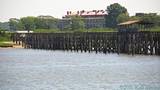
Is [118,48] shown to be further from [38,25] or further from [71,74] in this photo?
[38,25]

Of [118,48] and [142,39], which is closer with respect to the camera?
[142,39]

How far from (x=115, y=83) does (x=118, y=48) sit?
3514cm

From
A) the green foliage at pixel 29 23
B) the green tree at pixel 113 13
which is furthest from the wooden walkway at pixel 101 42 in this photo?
the green foliage at pixel 29 23

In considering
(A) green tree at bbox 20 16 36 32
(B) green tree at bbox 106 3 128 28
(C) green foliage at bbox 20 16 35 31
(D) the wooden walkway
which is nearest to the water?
(D) the wooden walkway

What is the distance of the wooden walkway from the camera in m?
75.6

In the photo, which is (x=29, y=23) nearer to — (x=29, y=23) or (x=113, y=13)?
(x=29, y=23)

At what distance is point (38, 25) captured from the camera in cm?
18725

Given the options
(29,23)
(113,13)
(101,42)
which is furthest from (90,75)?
(29,23)

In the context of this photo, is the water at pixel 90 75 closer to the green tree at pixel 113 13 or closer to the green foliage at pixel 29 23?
the green tree at pixel 113 13

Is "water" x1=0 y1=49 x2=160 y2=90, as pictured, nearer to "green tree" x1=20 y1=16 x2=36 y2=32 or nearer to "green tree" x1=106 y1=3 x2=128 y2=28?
"green tree" x1=106 y1=3 x2=128 y2=28

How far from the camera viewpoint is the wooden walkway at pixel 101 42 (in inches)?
2975

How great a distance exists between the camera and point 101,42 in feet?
285

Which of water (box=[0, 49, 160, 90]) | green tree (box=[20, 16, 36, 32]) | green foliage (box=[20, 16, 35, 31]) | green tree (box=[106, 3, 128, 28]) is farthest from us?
green foliage (box=[20, 16, 35, 31])

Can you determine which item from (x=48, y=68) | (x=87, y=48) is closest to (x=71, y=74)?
(x=48, y=68)
